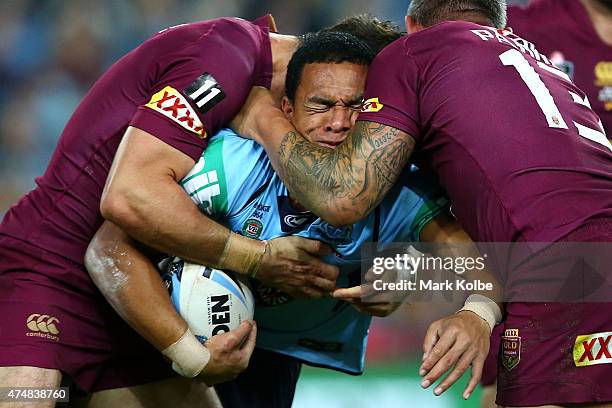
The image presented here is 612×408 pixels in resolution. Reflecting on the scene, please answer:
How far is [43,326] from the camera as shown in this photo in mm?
3324

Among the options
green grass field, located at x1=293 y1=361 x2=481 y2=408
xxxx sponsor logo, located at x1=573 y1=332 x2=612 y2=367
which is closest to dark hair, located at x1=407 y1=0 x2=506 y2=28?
xxxx sponsor logo, located at x1=573 y1=332 x2=612 y2=367

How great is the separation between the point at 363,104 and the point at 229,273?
75 cm

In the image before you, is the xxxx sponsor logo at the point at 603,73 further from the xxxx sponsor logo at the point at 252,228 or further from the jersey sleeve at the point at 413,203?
the xxxx sponsor logo at the point at 252,228

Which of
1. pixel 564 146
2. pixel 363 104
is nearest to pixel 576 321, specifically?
pixel 564 146

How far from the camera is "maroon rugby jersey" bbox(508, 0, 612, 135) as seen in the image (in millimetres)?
5242

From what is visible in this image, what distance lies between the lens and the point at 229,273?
3256 millimetres

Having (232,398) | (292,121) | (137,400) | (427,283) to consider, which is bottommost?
(232,398)

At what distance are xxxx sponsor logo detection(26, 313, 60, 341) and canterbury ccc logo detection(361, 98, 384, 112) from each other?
135 centimetres

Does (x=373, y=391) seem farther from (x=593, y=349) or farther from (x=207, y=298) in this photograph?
(x=593, y=349)

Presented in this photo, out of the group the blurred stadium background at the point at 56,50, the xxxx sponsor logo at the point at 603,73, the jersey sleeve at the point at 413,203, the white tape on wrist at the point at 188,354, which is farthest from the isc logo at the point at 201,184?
the blurred stadium background at the point at 56,50

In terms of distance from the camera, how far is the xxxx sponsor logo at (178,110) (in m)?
3.18

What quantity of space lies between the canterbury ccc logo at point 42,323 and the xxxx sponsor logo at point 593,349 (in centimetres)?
181

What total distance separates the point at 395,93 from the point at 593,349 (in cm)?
103

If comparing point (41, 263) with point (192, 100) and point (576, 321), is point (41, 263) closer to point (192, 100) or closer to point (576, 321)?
point (192, 100)
